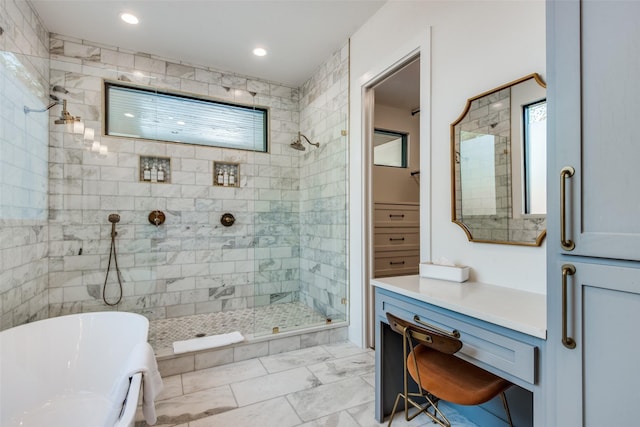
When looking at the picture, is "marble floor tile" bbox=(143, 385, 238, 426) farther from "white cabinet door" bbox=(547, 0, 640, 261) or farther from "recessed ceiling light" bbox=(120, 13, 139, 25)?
"recessed ceiling light" bbox=(120, 13, 139, 25)

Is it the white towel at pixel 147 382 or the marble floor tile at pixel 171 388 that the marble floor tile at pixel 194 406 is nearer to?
the marble floor tile at pixel 171 388

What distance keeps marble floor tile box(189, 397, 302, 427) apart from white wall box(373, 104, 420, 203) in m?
2.57

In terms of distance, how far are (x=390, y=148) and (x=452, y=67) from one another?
231 cm

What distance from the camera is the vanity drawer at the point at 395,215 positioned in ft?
11.8

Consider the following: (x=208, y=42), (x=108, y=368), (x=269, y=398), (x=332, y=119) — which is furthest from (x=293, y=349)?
(x=208, y=42)

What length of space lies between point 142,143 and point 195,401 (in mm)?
2629

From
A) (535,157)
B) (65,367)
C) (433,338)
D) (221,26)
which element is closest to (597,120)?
(535,157)

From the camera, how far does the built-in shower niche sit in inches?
133

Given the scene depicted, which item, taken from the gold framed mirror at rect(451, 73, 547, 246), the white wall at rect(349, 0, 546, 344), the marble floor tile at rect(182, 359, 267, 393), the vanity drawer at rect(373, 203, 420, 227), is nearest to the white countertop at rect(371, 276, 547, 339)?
the white wall at rect(349, 0, 546, 344)

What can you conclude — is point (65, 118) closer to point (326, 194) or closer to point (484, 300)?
point (326, 194)

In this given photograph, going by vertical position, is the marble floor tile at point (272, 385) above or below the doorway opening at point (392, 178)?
below

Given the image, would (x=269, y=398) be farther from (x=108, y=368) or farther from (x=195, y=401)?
(x=108, y=368)

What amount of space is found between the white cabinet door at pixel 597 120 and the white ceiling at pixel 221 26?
84.5 inches

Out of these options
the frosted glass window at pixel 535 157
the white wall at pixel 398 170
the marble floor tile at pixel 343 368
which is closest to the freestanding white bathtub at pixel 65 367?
the marble floor tile at pixel 343 368
